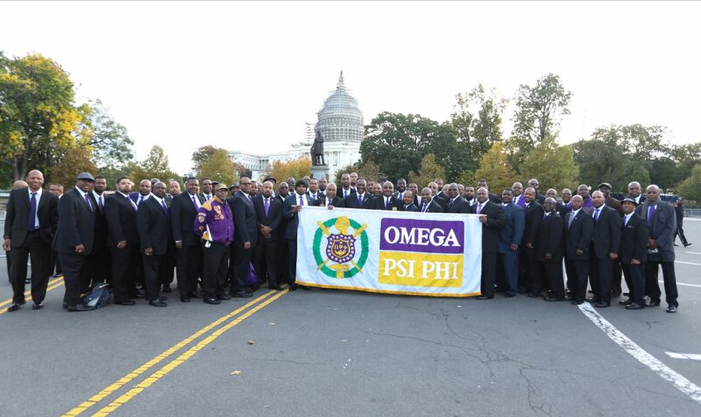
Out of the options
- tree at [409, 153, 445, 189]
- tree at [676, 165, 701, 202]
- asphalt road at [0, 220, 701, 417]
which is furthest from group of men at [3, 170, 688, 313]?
tree at [676, 165, 701, 202]

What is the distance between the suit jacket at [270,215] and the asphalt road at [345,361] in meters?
1.71

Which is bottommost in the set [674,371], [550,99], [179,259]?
[674,371]

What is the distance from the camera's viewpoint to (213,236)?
7.40m

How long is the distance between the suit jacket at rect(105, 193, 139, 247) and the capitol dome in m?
124

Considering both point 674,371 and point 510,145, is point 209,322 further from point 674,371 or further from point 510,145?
point 510,145

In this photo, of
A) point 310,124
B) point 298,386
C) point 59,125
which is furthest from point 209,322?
point 310,124

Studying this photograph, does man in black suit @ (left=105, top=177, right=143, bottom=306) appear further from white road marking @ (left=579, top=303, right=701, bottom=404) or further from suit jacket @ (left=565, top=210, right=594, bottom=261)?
suit jacket @ (left=565, top=210, right=594, bottom=261)

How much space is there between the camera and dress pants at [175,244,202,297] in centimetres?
751

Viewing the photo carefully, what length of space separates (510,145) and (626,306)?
40.8 meters

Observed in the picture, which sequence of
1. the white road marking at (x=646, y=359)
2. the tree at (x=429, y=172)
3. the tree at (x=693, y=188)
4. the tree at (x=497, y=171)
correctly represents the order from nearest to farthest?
the white road marking at (x=646, y=359) < the tree at (x=497, y=171) < the tree at (x=429, y=172) < the tree at (x=693, y=188)

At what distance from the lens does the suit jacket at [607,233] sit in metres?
7.46

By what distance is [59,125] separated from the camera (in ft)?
112

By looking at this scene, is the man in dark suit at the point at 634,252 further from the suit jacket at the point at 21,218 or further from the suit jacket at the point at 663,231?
the suit jacket at the point at 21,218

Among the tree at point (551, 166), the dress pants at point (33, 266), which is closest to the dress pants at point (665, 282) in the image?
the dress pants at point (33, 266)
